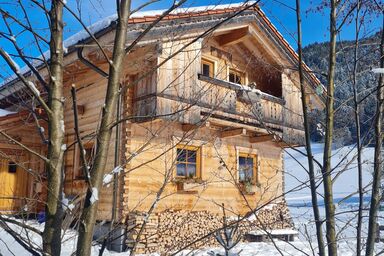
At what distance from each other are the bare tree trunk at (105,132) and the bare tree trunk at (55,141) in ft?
0.46

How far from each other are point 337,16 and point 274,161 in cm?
1074

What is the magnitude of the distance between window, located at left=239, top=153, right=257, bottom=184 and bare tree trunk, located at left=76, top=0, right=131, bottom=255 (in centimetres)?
1047

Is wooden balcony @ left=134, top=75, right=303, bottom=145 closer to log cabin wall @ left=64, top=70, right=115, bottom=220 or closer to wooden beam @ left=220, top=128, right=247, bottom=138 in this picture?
wooden beam @ left=220, top=128, right=247, bottom=138

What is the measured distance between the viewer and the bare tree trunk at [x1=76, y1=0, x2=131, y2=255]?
4.99 ft

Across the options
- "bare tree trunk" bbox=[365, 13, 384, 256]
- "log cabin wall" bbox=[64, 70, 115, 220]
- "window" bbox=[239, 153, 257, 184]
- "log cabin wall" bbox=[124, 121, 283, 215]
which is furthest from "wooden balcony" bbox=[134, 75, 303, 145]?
"bare tree trunk" bbox=[365, 13, 384, 256]

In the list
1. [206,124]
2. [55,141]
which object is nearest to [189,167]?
[206,124]

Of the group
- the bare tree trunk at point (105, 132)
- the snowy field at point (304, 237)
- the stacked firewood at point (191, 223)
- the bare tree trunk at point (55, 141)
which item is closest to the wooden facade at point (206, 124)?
the stacked firewood at point (191, 223)

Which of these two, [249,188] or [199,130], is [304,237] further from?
[249,188]

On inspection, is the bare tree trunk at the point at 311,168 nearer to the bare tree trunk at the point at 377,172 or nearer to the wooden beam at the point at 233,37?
the bare tree trunk at the point at 377,172

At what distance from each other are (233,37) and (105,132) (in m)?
10.4

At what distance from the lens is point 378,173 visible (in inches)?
111

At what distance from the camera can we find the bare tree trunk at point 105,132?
152 cm

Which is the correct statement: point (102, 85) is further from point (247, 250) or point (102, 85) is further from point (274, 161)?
point (274, 161)

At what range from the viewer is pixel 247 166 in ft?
39.4
